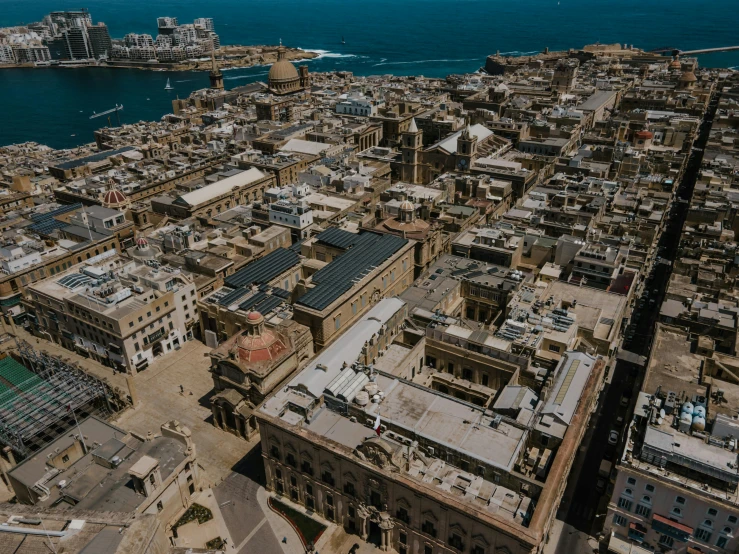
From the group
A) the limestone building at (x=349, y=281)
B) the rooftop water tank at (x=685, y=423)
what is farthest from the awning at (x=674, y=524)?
the limestone building at (x=349, y=281)

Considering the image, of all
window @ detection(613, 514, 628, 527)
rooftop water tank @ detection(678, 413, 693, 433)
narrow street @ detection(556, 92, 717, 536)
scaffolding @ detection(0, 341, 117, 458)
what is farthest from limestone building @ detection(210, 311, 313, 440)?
rooftop water tank @ detection(678, 413, 693, 433)

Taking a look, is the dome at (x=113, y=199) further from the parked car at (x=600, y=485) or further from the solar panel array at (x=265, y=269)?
the parked car at (x=600, y=485)

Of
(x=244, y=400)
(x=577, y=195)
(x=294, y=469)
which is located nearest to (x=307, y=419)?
(x=294, y=469)

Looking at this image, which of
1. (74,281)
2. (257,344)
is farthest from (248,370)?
(74,281)

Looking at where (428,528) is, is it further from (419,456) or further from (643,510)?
(643,510)

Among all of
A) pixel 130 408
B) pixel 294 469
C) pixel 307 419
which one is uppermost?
pixel 307 419

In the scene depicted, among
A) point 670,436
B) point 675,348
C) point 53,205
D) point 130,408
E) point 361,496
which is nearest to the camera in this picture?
point 670,436

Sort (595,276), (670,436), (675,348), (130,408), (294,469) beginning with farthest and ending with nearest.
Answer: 1. (595,276)
2. (130,408)
3. (675,348)
4. (294,469)
5. (670,436)

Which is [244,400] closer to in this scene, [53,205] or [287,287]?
[287,287]

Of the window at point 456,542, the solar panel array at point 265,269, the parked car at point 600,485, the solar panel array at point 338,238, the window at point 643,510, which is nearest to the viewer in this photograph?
the window at point 456,542
